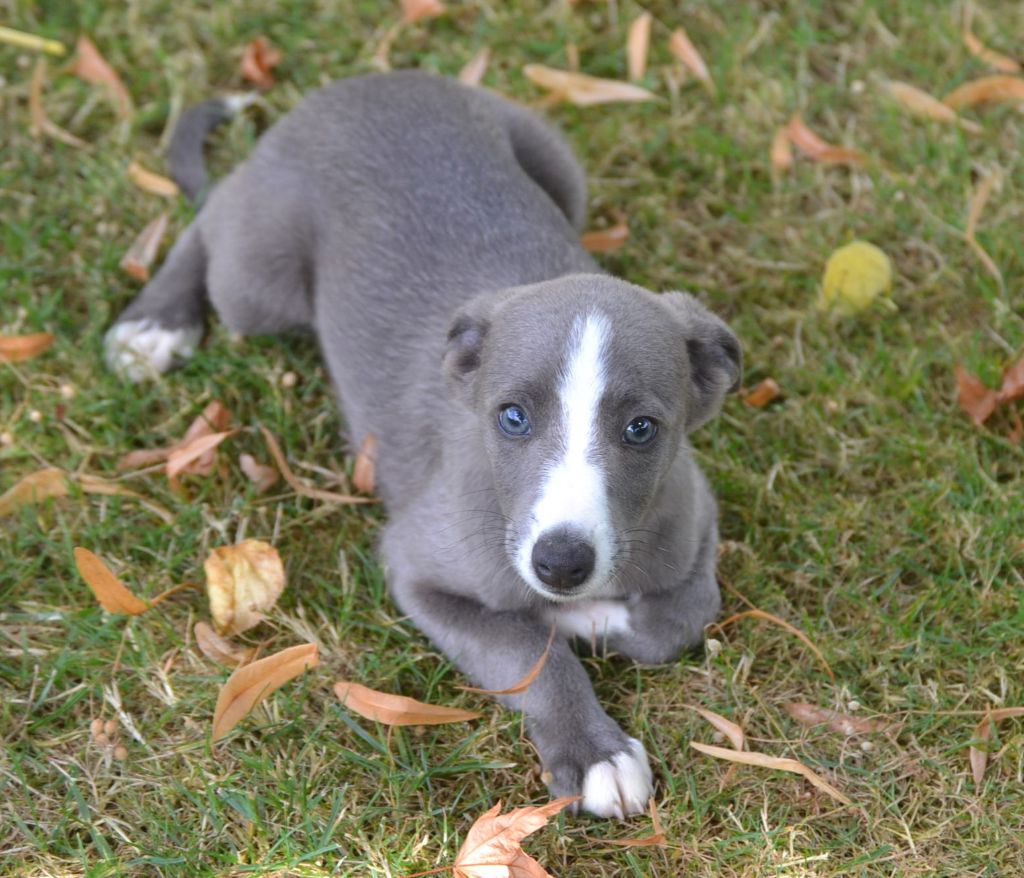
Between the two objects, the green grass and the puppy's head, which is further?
the green grass

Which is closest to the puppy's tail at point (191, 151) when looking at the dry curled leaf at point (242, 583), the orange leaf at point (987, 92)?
the dry curled leaf at point (242, 583)

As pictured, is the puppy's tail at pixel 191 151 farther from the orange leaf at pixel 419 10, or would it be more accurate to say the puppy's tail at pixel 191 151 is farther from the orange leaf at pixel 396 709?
the orange leaf at pixel 396 709

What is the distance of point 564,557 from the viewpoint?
3.48m

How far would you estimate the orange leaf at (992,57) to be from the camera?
241 inches

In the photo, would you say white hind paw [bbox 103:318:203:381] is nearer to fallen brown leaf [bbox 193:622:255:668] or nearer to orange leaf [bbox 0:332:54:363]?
orange leaf [bbox 0:332:54:363]

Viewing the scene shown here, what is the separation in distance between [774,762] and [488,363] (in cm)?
146

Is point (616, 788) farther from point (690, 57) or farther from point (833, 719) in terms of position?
point (690, 57)

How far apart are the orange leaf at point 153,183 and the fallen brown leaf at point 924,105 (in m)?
3.29

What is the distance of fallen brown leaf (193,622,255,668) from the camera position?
4195mm

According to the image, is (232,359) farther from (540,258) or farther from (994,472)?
(994,472)

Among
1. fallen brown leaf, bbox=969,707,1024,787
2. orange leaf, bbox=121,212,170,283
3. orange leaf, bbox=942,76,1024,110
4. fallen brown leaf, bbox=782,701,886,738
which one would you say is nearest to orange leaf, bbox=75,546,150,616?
orange leaf, bbox=121,212,170,283

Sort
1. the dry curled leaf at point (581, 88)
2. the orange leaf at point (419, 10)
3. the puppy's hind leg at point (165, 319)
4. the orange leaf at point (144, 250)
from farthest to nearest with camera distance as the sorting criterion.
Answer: the orange leaf at point (419, 10), the dry curled leaf at point (581, 88), the orange leaf at point (144, 250), the puppy's hind leg at point (165, 319)

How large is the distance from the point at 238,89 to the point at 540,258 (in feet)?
7.87

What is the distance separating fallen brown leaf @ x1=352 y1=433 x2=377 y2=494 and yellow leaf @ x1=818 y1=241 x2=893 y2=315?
1925mm
